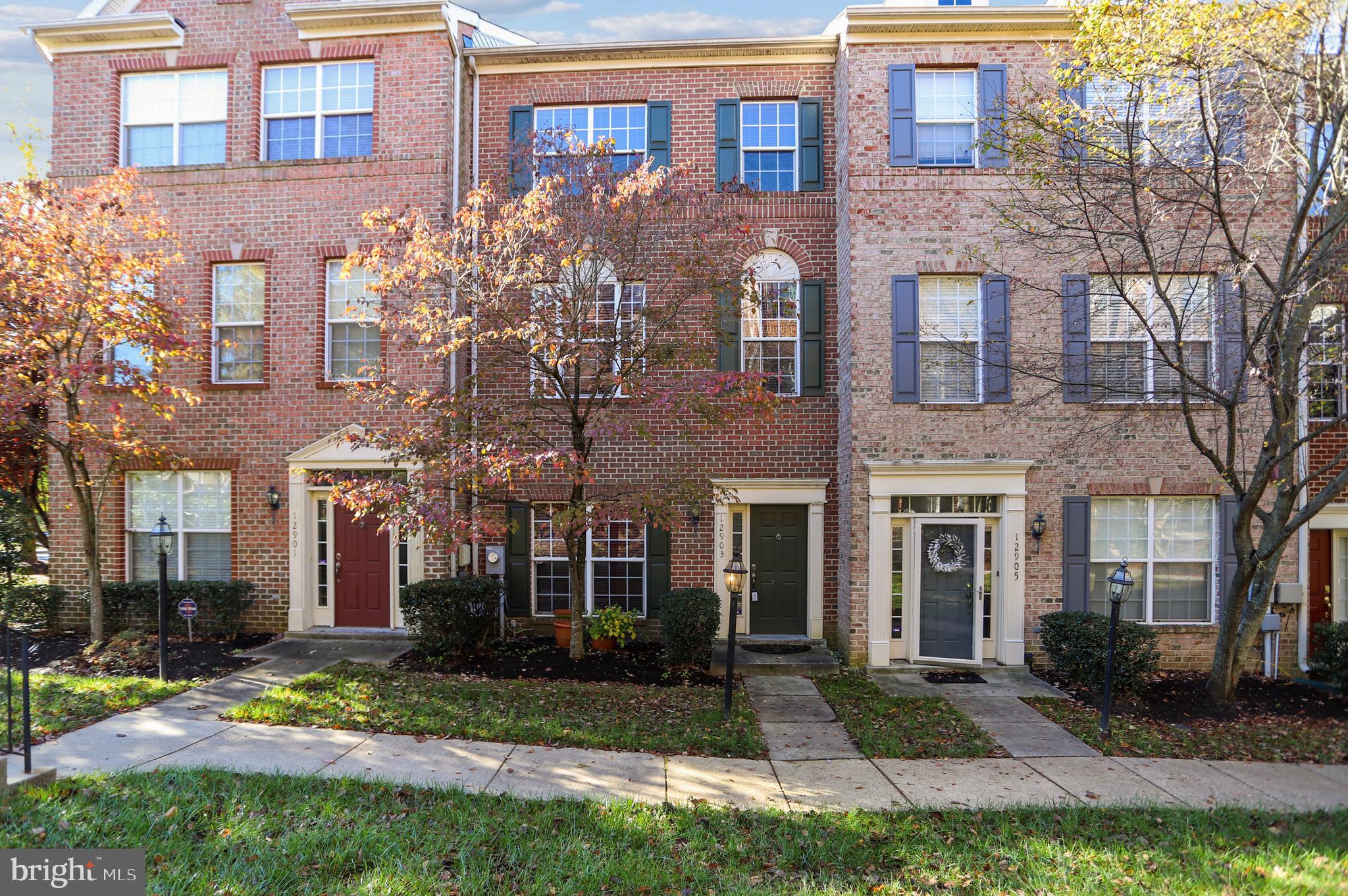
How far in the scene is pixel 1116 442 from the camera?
9.37 metres

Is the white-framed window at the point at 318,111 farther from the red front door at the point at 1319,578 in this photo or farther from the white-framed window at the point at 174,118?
the red front door at the point at 1319,578

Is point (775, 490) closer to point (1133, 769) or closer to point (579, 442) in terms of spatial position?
point (579, 442)

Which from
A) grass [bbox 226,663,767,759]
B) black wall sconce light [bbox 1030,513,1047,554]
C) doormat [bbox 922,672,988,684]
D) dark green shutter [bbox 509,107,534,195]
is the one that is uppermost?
dark green shutter [bbox 509,107,534,195]

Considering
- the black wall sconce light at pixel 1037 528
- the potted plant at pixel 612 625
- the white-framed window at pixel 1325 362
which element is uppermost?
the white-framed window at pixel 1325 362

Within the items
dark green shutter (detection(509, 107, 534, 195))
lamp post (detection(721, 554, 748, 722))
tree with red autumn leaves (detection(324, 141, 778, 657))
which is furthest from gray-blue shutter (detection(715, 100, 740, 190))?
lamp post (detection(721, 554, 748, 722))

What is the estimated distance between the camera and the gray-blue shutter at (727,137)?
414 inches

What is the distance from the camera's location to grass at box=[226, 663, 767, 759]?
6461 millimetres

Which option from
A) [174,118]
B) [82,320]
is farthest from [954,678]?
[174,118]

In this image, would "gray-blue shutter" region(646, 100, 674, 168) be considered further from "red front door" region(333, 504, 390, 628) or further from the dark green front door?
"red front door" region(333, 504, 390, 628)

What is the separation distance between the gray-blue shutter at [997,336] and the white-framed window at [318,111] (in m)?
9.60

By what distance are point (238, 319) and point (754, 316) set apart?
27.1ft

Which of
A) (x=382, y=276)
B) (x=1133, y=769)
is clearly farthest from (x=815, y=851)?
(x=382, y=276)

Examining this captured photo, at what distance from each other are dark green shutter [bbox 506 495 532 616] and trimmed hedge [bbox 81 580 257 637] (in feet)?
13.2

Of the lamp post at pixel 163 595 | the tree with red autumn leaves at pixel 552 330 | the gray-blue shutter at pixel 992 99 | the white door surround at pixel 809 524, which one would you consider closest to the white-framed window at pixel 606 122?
the tree with red autumn leaves at pixel 552 330
